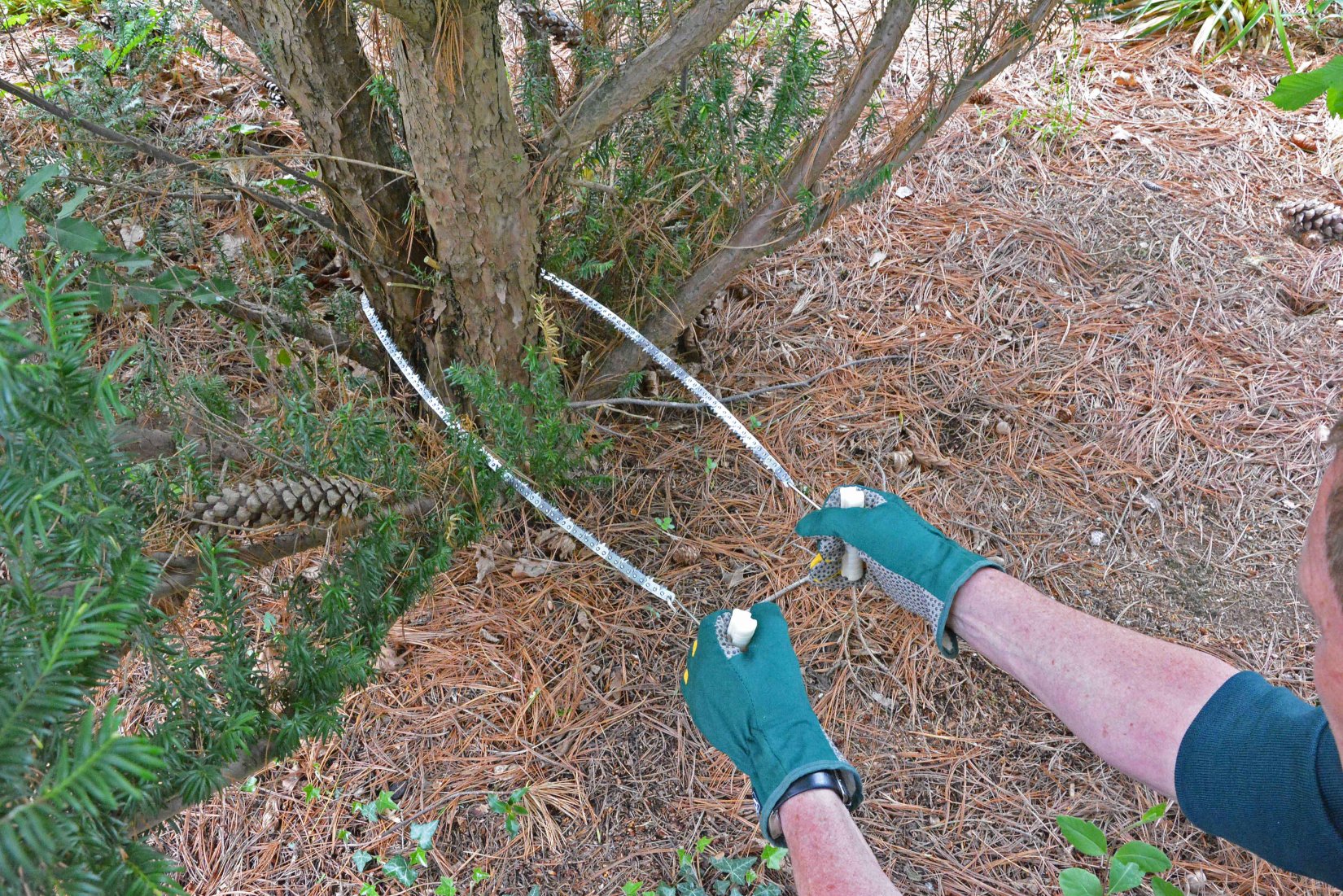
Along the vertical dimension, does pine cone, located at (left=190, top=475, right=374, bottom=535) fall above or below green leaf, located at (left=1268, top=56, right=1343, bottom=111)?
below

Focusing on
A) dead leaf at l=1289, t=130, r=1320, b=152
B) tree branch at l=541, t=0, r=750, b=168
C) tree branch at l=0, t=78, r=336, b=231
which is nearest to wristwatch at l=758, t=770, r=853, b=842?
tree branch at l=541, t=0, r=750, b=168

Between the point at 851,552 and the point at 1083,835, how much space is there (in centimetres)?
73

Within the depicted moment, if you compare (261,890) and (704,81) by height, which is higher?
(704,81)

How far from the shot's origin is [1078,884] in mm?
1463

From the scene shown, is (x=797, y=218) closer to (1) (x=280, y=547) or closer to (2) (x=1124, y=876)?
(1) (x=280, y=547)

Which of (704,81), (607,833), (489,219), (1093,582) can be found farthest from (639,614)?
(704,81)

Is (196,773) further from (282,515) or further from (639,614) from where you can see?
(639,614)

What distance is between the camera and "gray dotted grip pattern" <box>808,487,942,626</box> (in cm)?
185

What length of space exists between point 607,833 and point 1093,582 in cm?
133

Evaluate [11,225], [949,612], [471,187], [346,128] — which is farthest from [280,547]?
[949,612]

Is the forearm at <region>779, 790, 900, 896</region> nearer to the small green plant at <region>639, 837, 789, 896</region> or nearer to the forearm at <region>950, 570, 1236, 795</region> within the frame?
the small green plant at <region>639, 837, 789, 896</region>

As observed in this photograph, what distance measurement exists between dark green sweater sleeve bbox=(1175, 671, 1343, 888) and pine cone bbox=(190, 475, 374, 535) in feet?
5.28

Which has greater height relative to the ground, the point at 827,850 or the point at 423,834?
the point at 827,850

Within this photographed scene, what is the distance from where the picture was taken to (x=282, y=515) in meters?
1.41
